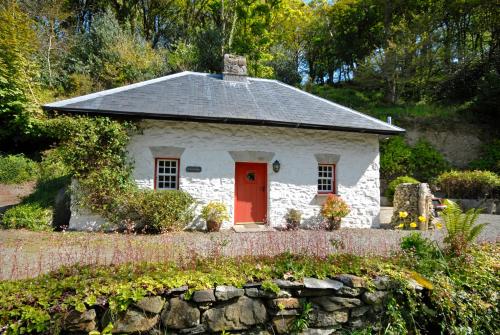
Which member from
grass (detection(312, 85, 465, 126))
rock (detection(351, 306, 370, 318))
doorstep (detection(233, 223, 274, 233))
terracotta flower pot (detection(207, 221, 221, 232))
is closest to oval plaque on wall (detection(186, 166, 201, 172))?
terracotta flower pot (detection(207, 221, 221, 232))

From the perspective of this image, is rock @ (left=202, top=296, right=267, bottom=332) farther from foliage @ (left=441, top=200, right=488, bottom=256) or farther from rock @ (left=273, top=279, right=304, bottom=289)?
foliage @ (left=441, top=200, right=488, bottom=256)

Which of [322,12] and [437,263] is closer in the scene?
[437,263]

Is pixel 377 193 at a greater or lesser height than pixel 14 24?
lesser

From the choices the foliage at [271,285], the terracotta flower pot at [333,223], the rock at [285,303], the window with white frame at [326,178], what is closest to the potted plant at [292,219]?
the terracotta flower pot at [333,223]

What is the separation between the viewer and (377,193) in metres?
10.4

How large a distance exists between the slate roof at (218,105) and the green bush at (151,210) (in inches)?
92.2

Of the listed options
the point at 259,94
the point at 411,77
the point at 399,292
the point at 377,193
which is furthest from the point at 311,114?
the point at 411,77

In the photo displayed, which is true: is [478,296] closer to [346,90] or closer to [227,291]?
[227,291]

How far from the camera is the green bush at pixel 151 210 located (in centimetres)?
798

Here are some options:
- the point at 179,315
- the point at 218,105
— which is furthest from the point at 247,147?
the point at 179,315

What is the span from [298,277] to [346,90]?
2511cm

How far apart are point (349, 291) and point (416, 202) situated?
7113mm

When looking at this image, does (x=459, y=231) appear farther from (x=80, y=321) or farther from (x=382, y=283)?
(x=80, y=321)

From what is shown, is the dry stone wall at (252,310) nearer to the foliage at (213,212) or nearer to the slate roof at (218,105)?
the foliage at (213,212)
